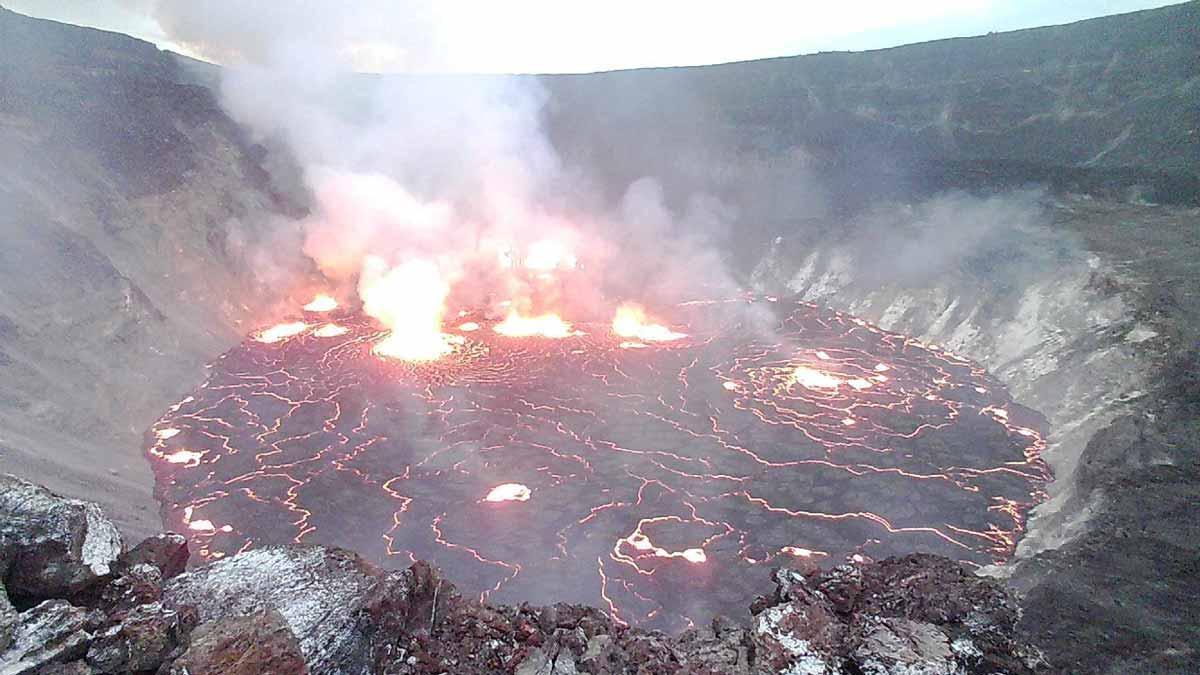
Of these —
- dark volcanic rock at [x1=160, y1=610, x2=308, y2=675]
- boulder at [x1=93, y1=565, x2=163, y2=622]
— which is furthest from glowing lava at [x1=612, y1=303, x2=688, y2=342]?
dark volcanic rock at [x1=160, y1=610, x2=308, y2=675]

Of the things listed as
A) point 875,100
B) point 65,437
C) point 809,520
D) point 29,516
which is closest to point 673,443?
point 809,520

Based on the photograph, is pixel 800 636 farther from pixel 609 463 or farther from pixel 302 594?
pixel 609 463

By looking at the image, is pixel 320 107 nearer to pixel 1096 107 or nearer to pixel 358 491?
pixel 358 491

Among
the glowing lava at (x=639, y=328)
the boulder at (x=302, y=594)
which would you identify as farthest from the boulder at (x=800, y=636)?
the glowing lava at (x=639, y=328)

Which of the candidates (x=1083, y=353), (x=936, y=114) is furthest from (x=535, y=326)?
(x=936, y=114)

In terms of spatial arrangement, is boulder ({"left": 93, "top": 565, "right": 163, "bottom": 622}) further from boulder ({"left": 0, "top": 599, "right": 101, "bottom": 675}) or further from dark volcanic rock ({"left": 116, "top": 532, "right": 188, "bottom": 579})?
boulder ({"left": 0, "top": 599, "right": 101, "bottom": 675})

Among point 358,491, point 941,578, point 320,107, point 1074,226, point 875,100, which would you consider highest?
point 875,100

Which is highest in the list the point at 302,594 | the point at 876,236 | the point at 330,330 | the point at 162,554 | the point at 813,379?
the point at 876,236
